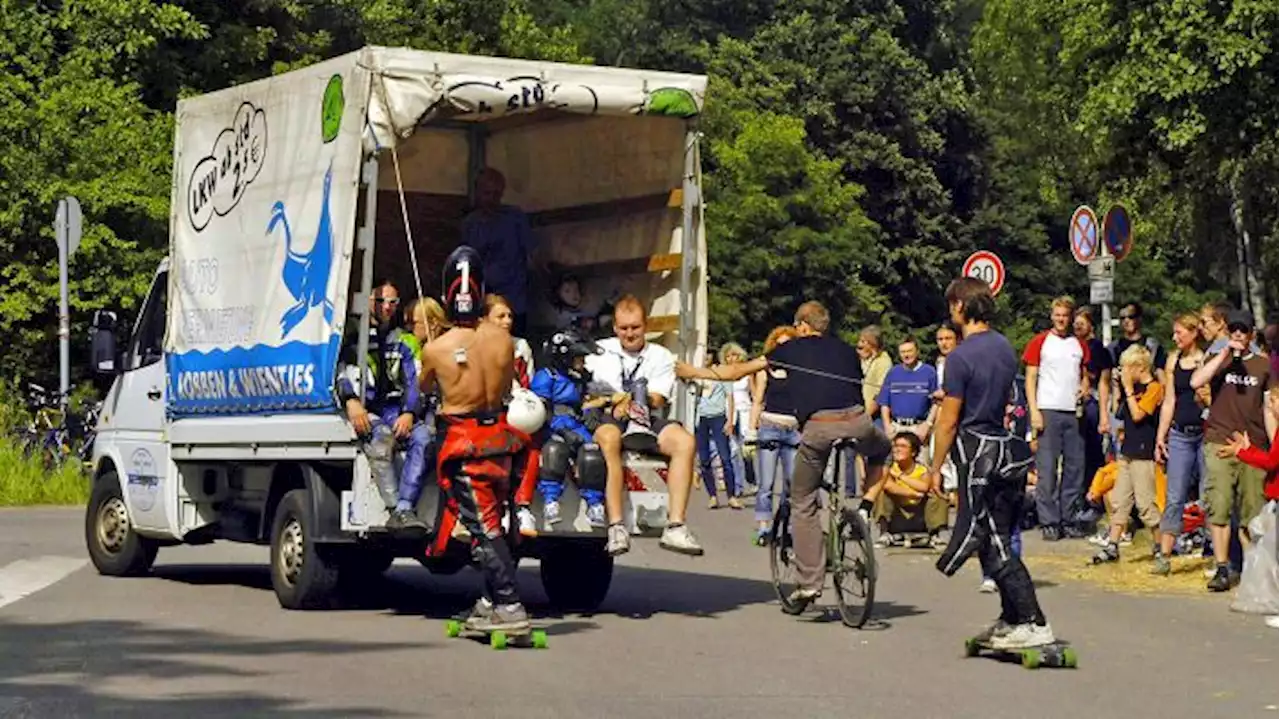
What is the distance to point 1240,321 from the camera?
56.1ft

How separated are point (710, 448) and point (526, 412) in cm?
1517

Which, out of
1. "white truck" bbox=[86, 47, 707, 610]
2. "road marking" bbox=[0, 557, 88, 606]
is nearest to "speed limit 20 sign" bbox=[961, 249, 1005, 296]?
"white truck" bbox=[86, 47, 707, 610]

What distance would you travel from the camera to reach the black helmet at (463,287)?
13.9 m

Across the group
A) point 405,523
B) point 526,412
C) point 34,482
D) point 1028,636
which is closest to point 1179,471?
point 1028,636

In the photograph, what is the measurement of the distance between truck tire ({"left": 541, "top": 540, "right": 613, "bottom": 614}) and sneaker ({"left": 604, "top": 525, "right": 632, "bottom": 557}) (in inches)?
50.2

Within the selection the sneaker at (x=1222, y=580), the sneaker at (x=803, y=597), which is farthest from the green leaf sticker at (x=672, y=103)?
the sneaker at (x=1222, y=580)

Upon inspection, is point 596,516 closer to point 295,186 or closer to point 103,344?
point 295,186

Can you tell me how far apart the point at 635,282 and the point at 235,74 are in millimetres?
27129

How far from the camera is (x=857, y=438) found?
14.9 metres

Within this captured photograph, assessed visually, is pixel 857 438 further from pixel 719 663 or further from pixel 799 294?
pixel 799 294

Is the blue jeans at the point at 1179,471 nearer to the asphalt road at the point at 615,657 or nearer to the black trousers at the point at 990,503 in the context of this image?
the asphalt road at the point at 615,657

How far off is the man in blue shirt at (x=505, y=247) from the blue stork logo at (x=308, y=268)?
186 cm

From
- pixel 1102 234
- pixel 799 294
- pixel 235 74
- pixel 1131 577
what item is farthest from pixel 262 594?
pixel 799 294

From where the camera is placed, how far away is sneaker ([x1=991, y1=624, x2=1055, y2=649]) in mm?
12414
